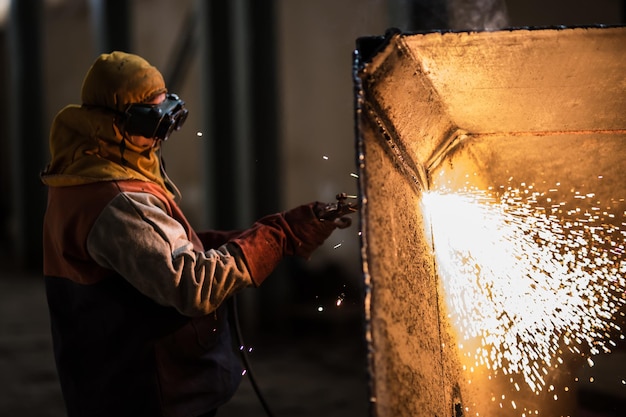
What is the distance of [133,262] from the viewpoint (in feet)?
6.30

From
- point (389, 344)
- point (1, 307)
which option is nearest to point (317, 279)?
point (1, 307)

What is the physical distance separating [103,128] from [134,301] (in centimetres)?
43

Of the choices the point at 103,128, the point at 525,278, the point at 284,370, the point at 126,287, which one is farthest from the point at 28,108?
the point at 525,278

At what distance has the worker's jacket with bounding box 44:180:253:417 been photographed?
1.94 m

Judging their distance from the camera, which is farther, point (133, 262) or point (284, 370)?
point (284, 370)

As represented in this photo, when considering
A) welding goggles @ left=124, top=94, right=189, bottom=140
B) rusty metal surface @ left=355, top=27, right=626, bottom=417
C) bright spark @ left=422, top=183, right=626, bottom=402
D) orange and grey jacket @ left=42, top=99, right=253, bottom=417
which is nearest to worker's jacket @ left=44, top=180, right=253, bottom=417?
orange and grey jacket @ left=42, top=99, right=253, bottom=417

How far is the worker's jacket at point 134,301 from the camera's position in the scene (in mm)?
1940

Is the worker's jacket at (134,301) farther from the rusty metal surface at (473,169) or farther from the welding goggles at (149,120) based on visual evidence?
the rusty metal surface at (473,169)

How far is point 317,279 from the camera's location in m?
6.52

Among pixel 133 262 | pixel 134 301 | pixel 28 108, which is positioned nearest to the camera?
pixel 133 262

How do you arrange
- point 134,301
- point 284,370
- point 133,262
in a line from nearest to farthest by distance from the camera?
point 133,262 → point 134,301 → point 284,370

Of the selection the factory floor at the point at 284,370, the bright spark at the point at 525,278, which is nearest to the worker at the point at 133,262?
the bright spark at the point at 525,278

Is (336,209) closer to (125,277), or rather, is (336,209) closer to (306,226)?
(306,226)

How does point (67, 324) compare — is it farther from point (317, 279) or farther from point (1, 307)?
point (1, 307)
